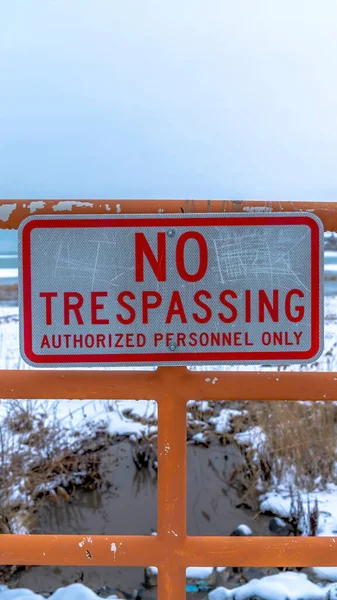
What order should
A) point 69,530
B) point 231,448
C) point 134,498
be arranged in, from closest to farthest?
point 69,530
point 134,498
point 231,448

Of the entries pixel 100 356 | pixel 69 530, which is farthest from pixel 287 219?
pixel 69 530

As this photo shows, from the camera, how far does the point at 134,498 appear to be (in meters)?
2.88

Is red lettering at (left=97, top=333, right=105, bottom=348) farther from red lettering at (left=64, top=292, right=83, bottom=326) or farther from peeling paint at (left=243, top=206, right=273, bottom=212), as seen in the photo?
peeling paint at (left=243, top=206, right=273, bottom=212)

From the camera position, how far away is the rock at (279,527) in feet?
8.39

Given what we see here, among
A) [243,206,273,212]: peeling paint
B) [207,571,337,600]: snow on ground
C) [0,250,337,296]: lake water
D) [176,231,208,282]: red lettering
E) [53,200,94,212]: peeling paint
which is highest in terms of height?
[0,250,337,296]: lake water

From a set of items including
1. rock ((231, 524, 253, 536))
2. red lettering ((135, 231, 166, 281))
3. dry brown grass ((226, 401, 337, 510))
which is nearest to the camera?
red lettering ((135, 231, 166, 281))

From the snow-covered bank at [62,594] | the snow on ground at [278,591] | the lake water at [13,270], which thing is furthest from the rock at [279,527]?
the lake water at [13,270]

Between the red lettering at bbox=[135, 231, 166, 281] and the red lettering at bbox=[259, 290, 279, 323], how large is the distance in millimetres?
188

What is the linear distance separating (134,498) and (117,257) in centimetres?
234

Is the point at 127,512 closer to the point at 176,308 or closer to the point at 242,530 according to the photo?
the point at 242,530

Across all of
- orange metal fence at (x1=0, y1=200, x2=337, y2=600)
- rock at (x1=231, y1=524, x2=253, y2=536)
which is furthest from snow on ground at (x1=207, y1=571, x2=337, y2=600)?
orange metal fence at (x1=0, y1=200, x2=337, y2=600)

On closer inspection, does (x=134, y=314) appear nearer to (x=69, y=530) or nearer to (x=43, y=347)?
(x=43, y=347)

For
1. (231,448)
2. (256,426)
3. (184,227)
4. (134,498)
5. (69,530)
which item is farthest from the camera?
(231,448)

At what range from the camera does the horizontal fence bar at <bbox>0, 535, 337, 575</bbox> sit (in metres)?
0.91
